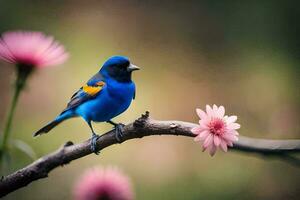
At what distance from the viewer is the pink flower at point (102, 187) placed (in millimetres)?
430

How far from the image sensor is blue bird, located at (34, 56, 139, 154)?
0.57 m

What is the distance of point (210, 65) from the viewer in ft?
4.66

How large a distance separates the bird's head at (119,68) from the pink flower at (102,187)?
4.9 inches

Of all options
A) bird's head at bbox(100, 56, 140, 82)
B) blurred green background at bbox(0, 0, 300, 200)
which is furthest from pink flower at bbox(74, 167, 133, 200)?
blurred green background at bbox(0, 0, 300, 200)

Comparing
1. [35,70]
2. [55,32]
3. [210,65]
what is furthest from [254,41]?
[35,70]

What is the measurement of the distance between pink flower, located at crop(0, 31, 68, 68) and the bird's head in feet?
0.48

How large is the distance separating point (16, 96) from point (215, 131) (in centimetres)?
13

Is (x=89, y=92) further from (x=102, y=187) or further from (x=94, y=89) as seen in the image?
(x=102, y=187)

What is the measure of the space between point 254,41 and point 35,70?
1132 millimetres

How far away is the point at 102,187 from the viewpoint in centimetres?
44

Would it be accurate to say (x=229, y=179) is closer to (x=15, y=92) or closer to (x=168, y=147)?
(x=168, y=147)

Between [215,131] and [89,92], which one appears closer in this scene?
[215,131]

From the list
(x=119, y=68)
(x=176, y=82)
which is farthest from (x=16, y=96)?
(x=176, y=82)

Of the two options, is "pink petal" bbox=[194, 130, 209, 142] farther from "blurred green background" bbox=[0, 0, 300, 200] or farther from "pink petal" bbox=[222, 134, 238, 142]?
"blurred green background" bbox=[0, 0, 300, 200]
